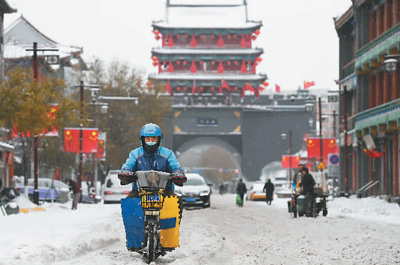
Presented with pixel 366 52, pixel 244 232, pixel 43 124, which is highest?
pixel 366 52

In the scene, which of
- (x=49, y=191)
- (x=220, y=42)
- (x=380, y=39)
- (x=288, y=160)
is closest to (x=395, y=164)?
(x=380, y=39)

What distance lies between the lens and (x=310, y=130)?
90938mm

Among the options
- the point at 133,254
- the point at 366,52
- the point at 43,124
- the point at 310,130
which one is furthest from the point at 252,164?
the point at 133,254

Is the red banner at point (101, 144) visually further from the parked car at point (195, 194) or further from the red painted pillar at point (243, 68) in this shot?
the red painted pillar at point (243, 68)

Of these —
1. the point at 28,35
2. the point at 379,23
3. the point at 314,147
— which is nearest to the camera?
the point at 379,23

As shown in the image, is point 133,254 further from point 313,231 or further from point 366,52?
point 366,52

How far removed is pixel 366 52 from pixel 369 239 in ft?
94.6

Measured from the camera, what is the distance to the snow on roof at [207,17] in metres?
90.1

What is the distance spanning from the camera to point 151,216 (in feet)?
32.8

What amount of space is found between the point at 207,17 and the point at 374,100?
165 ft

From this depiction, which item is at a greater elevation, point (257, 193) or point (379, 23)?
point (379, 23)

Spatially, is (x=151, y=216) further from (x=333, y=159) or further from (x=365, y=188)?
(x=365, y=188)

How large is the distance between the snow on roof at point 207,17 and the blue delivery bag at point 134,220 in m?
79.1

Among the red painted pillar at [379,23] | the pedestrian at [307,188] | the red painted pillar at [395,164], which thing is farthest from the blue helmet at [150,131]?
the red painted pillar at [379,23]
